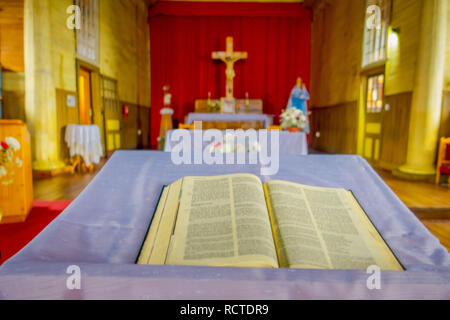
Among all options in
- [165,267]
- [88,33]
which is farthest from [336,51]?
[165,267]

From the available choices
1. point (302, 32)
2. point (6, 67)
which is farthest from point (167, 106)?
point (6, 67)

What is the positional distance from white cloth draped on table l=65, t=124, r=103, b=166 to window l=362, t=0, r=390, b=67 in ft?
16.8

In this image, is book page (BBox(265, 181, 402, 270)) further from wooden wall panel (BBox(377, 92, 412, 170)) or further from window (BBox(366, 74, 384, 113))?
window (BBox(366, 74, 384, 113))

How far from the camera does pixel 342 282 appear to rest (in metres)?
0.40

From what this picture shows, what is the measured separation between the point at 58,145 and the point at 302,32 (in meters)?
7.56

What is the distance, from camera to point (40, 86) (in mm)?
4355

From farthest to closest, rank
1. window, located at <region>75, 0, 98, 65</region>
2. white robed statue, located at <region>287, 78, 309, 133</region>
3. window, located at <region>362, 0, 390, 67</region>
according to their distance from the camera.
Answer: white robed statue, located at <region>287, 78, 309, 133</region> → window, located at <region>362, 0, 390, 67</region> → window, located at <region>75, 0, 98, 65</region>

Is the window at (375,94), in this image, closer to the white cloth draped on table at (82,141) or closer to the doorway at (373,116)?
the doorway at (373,116)

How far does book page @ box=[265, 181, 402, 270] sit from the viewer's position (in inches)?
21.7

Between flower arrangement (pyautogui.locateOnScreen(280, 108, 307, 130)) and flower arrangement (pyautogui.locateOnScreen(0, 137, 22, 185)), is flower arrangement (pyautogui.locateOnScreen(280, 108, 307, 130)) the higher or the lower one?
the higher one

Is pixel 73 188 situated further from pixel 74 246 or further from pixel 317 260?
pixel 317 260

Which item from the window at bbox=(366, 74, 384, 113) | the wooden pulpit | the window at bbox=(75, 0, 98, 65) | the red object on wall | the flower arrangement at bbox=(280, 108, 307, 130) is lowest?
the wooden pulpit

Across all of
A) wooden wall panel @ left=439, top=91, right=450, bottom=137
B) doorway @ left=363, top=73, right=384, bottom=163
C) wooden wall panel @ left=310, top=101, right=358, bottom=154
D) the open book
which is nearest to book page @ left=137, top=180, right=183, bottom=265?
the open book

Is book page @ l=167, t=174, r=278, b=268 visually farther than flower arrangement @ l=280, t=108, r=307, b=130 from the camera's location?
No
